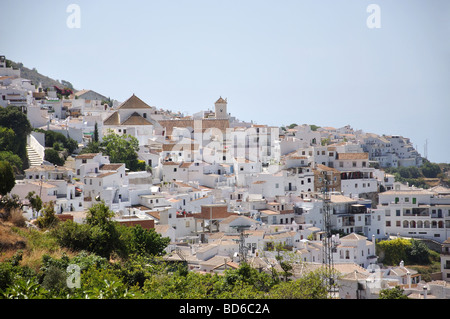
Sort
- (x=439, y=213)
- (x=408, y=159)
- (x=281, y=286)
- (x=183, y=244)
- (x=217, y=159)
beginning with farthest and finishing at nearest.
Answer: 1. (x=408, y=159)
2. (x=217, y=159)
3. (x=439, y=213)
4. (x=183, y=244)
5. (x=281, y=286)

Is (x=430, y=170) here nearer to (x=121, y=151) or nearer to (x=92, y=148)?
(x=121, y=151)

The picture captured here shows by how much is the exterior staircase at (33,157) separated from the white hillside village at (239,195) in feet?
0.13

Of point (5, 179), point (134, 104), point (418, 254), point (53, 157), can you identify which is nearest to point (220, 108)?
point (134, 104)

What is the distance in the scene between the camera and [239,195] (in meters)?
24.2

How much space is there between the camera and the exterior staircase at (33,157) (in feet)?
77.2

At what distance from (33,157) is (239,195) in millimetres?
8075

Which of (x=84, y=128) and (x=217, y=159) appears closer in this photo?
(x=217, y=159)

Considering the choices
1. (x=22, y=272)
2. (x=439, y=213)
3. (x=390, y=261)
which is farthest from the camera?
(x=439, y=213)

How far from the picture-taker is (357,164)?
2805 centimetres

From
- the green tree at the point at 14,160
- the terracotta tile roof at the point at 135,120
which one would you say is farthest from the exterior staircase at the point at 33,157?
the terracotta tile roof at the point at 135,120

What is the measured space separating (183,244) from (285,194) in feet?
26.7

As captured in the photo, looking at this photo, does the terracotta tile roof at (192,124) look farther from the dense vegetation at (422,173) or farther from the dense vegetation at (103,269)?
the dense vegetation at (103,269)
